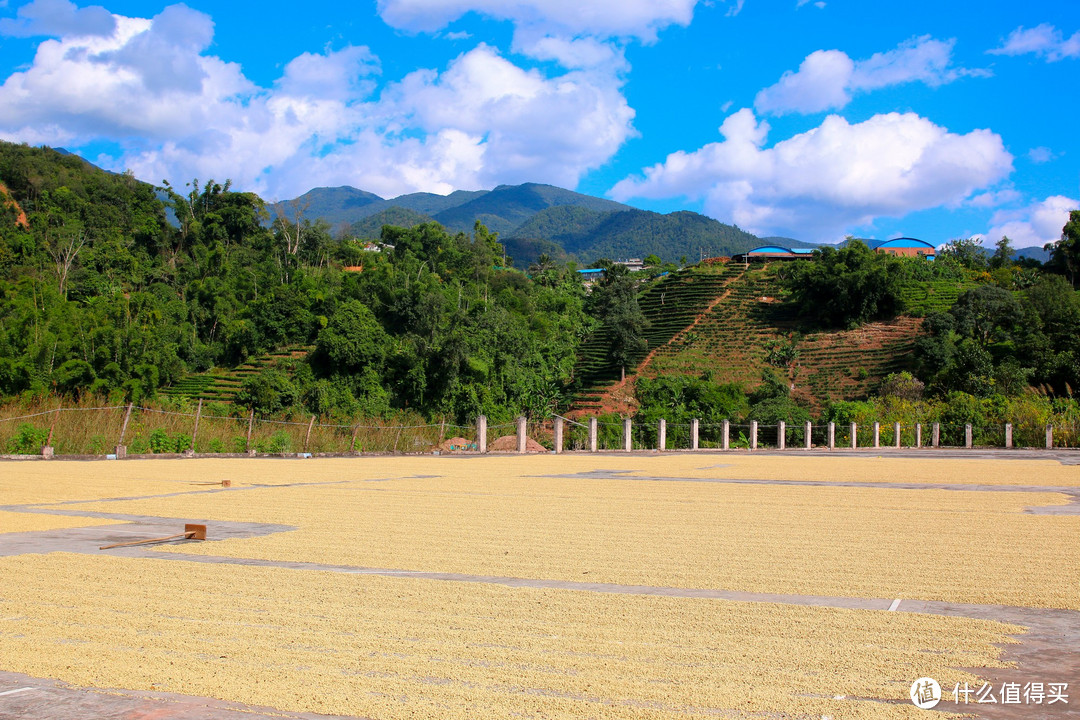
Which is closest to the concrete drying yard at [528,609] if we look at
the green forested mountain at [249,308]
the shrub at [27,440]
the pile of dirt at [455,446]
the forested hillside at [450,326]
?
the shrub at [27,440]

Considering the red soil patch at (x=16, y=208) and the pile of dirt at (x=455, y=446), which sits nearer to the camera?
the pile of dirt at (x=455, y=446)

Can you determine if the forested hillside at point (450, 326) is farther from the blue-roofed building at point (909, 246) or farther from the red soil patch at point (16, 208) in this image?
the blue-roofed building at point (909, 246)

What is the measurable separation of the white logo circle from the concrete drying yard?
0.04 meters

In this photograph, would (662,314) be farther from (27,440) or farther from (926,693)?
(926,693)

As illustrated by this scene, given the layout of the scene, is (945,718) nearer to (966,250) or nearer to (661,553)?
(661,553)

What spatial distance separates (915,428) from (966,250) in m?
64.7

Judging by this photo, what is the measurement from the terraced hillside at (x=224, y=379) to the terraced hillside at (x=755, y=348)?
17.1 metres

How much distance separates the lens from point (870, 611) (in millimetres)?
3979

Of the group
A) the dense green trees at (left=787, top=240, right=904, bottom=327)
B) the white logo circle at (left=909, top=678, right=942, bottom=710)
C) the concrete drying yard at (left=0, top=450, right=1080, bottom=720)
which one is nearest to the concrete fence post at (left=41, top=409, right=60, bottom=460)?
the concrete drying yard at (left=0, top=450, right=1080, bottom=720)

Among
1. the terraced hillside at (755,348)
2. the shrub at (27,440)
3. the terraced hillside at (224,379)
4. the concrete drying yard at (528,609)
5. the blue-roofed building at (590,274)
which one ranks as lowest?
the concrete drying yard at (528,609)

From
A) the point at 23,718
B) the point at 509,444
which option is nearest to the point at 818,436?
the point at 509,444

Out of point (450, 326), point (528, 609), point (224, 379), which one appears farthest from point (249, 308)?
point (528, 609)

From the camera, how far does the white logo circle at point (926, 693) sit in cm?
280

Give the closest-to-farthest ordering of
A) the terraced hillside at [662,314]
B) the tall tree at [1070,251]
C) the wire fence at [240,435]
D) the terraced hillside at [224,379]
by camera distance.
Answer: the wire fence at [240,435] < the terraced hillside at [224,379] < the terraced hillside at [662,314] < the tall tree at [1070,251]
